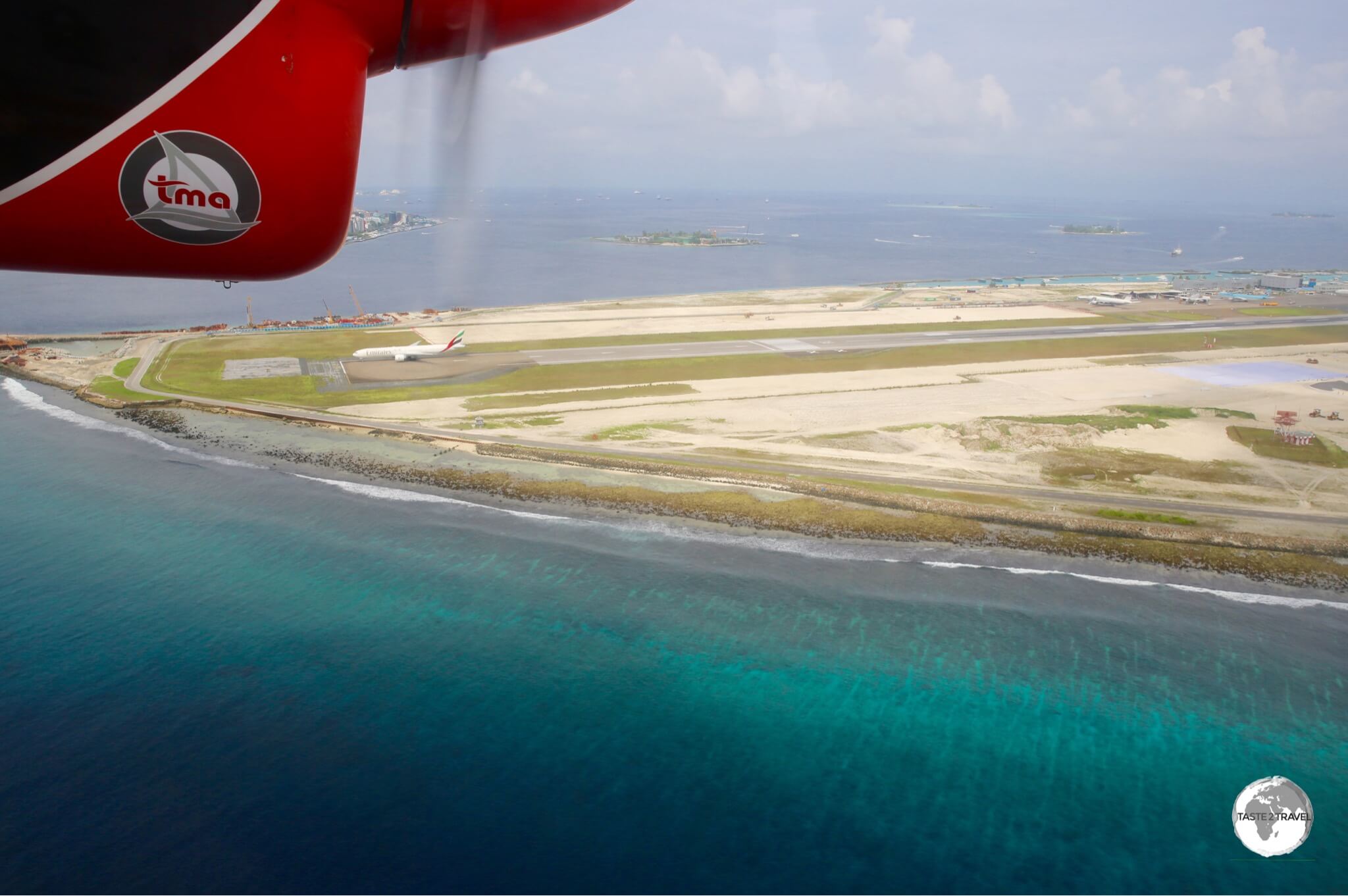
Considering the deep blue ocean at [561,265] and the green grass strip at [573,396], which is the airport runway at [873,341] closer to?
the green grass strip at [573,396]

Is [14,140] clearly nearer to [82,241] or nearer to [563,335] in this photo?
[82,241]

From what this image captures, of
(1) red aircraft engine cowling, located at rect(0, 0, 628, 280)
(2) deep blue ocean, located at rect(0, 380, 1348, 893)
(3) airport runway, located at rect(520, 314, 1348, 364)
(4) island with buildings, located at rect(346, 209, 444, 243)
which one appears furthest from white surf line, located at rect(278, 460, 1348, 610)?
(1) red aircraft engine cowling, located at rect(0, 0, 628, 280)

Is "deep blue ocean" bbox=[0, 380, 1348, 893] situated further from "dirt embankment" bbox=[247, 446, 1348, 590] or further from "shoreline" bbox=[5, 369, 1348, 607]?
"dirt embankment" bbox=[247, 446, 1348, 590]

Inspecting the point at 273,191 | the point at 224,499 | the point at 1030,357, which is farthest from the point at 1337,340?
the point at 273,191

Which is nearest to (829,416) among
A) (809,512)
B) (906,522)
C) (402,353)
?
(809,512)

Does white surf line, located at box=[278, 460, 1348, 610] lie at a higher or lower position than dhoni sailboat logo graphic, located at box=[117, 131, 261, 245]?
lower

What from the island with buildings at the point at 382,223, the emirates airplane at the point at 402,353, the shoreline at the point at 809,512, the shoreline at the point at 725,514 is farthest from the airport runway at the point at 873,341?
the island with buildings at the point at 382,223
